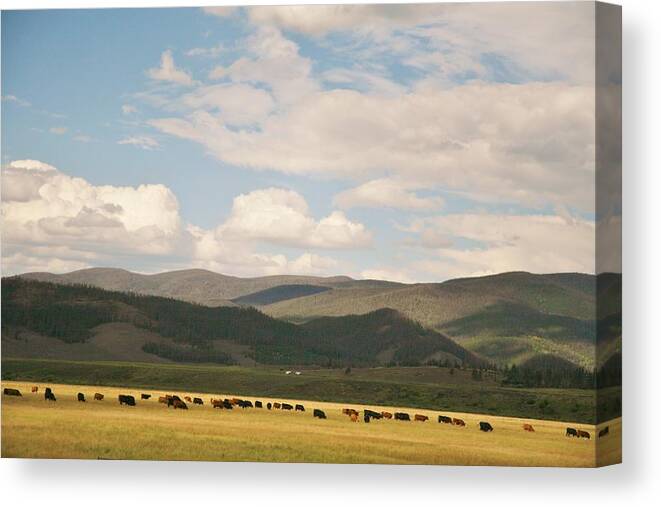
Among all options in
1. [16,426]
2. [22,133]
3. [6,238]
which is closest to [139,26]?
[22,133]

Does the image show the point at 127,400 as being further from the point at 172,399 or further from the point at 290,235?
the point at 290,235

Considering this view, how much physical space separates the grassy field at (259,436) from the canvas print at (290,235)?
0.13ft

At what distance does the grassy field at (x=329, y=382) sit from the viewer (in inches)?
714

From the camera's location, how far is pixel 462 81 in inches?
711

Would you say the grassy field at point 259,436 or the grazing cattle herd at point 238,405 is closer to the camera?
the grassy field at point 259,436

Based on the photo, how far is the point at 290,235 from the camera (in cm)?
1898

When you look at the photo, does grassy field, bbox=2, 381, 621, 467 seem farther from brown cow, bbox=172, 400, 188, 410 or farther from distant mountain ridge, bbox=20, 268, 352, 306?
distant mountain ridge, bbox=20, 268, 352, 306

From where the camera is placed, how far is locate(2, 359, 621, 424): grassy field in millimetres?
18125

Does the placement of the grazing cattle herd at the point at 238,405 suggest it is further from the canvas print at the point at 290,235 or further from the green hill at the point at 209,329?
the green hill at the point at 209,329

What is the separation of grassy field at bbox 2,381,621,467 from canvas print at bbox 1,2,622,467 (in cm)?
4

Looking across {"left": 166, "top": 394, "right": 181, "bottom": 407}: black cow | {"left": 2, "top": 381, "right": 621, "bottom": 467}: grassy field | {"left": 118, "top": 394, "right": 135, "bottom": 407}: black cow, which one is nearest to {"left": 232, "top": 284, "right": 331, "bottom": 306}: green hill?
{"left": 2, "top": 381, "right": 621, "bottom": 467}: grassy field

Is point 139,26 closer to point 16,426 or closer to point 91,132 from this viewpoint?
point 91,132

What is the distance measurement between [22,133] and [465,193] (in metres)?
7.91

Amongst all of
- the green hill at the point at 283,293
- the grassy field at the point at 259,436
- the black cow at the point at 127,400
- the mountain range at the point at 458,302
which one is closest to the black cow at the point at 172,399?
the grassy field at the point at 259,436
